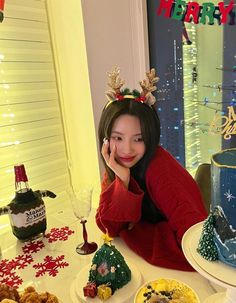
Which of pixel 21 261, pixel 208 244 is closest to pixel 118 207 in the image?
pixel 21 261

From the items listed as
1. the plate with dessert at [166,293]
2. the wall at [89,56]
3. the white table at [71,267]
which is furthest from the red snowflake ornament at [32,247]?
the wall at [89,56]

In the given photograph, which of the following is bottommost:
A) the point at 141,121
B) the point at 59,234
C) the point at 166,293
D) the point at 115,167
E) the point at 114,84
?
the point at 59,234

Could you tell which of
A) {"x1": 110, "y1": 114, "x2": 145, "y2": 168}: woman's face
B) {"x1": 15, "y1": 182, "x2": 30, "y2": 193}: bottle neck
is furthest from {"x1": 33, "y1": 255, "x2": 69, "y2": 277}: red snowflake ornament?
{"x1": 110, "y1": 114, "x2": 145, "y2": 168}: woman's face

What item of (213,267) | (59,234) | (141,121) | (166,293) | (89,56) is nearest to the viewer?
(213,267)

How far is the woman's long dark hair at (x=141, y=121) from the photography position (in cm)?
93

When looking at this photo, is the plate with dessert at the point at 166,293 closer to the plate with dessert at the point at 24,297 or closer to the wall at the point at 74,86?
the plate with dessert at the point at 24,297

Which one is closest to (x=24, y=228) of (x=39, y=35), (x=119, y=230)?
(x=119, y=230)

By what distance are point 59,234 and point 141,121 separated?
48 cm

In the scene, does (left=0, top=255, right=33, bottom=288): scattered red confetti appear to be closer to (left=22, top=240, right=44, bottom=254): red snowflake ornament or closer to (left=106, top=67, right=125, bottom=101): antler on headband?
(left=22, top=240, right=44, bottom=254): red snowflake ornament

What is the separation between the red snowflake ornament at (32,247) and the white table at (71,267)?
0.6 inches

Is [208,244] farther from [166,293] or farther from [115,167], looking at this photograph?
[115,167]

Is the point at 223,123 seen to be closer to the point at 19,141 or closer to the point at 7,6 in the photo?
the point at 19,141

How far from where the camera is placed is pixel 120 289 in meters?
0.69

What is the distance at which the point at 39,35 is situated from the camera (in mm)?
1520
